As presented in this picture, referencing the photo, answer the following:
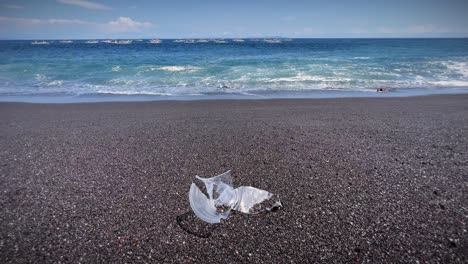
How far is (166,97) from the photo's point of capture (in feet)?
37.6

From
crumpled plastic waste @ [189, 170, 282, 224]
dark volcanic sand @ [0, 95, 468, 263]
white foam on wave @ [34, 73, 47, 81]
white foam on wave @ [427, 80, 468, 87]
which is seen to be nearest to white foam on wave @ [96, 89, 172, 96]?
dark volcanic sand @ [0, 95, 468, 263]

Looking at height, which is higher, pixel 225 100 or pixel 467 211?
pixel 225 100

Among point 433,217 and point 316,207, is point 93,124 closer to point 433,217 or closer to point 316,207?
point 316,207

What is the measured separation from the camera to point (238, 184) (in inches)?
160

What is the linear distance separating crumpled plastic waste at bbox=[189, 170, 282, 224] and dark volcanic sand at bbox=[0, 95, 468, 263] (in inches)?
6.1

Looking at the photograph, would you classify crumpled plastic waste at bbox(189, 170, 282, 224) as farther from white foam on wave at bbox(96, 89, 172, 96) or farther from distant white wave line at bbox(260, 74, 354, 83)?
distant white wave line at bbox(260, 74, 354, 83)

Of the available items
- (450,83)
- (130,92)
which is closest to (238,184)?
(130,92)

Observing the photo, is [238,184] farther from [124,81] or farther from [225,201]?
[124,81]

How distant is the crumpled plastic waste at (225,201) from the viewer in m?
3.39

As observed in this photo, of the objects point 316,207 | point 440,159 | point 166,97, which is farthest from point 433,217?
point 166,97

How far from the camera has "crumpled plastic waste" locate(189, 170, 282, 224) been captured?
339 centimetres

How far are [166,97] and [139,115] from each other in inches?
129

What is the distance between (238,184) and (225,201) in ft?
1.69

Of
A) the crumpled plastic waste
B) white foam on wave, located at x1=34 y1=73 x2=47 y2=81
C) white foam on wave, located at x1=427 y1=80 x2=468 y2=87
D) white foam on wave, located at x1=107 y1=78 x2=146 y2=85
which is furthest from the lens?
white foam on wave, located at x1=34 y1=73 x2=47 y2=81
